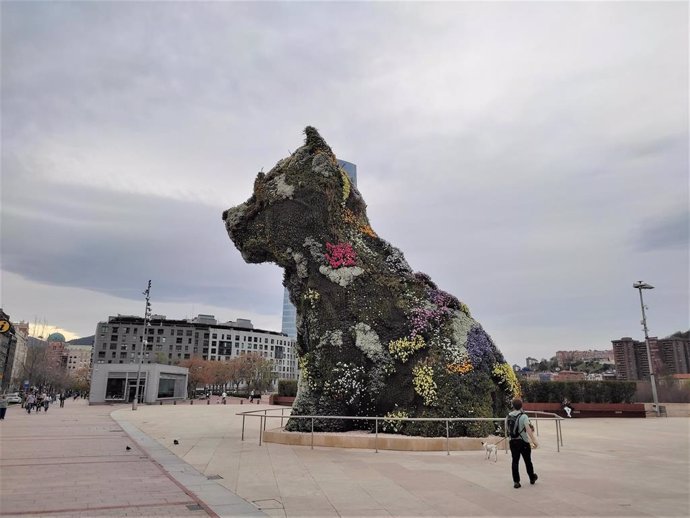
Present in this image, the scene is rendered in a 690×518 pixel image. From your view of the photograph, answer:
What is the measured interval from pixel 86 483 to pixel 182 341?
442 feet

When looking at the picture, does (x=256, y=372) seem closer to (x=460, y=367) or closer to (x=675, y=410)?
(x=675, y=410)

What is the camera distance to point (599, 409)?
31469 millimetres

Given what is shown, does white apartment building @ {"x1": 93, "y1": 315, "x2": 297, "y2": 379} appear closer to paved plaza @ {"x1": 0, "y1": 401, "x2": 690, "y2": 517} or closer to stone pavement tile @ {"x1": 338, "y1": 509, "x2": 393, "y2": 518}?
paved plaza @ {"x1": 0, "y1": 401, "x2": 690, "y2": 517}

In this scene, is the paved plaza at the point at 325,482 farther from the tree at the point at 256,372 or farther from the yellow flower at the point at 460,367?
the tree at the point at 256,372

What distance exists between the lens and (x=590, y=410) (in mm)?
31547

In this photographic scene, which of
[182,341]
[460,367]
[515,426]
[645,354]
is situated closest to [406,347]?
[460,367]

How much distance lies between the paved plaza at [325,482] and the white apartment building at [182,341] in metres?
96.1

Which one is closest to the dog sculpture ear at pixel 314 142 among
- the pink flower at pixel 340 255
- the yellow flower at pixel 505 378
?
the pink flower at pixel 340 255

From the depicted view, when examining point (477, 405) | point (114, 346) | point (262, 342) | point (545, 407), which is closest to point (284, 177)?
point (477, 405)

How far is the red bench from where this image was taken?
102 ft

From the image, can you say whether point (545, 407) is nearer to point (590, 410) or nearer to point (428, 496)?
point (590, 410)

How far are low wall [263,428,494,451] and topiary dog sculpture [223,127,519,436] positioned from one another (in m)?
0.64

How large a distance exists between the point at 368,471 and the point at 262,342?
151 m

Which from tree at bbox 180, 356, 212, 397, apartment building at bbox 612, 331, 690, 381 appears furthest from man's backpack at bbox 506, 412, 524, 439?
tree at bbox 180, 356, 212, 397
